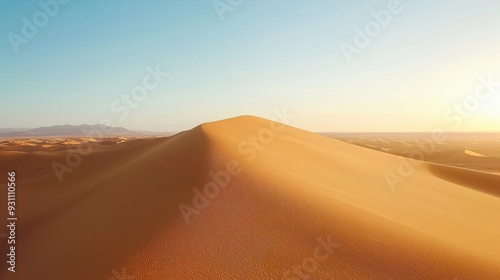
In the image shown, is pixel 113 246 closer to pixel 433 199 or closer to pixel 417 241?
pixel 417 241

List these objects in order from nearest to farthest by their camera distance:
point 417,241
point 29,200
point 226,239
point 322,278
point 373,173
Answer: point 322,278, point 226,239, point 417,241, point 29,200, point 373,173

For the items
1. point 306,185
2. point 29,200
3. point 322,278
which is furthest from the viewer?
point 29,200

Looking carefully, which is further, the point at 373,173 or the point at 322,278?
the point at 373,173

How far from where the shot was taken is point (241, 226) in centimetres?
530

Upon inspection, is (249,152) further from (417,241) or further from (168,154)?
(417,241)

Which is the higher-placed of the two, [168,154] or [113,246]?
[168,154]

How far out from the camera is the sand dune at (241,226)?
14.5 ft

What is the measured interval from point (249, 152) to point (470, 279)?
713 cm

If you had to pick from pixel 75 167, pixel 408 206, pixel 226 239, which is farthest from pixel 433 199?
pixel 75 167

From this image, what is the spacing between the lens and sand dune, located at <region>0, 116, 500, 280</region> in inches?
174

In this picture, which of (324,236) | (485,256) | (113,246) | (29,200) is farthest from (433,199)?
(29,200)

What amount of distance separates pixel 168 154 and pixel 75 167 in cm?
692

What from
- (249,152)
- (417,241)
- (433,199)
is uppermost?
(249,152)

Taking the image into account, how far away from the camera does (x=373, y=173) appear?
12.5 metres
